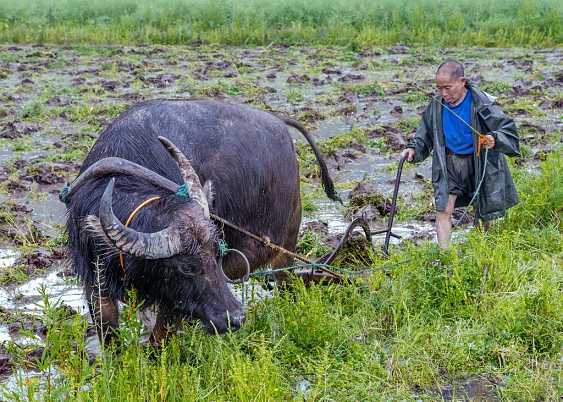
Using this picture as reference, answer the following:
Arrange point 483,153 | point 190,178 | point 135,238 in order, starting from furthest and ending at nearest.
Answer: point 483,153 < point 190,178 < point 135,238

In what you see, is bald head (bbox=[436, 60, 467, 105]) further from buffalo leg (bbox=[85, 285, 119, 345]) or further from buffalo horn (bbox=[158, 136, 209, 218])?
buffalo leg (bbox=[85, 285, 119, 345])

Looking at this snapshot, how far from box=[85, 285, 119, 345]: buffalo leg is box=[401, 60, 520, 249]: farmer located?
2.05 meters

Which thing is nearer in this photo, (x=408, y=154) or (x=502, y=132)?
(x=502, y=132)

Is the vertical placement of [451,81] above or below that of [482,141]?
above

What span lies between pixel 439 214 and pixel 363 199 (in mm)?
1326

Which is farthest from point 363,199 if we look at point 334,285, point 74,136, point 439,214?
point 74,136

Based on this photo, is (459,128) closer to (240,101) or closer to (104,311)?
(104,311)

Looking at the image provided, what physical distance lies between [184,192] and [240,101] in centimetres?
684

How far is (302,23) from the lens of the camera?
16453mm

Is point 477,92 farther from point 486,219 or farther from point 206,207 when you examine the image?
point 206,207

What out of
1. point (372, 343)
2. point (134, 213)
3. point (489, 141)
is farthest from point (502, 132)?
point (134, 213)

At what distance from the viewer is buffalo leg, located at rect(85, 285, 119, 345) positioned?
3979 mm

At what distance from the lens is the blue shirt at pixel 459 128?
5.18 m

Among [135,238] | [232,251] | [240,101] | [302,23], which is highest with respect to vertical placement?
[302,23]
